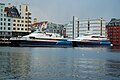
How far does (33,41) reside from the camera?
633 ft

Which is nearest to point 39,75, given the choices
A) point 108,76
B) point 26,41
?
point 108,76

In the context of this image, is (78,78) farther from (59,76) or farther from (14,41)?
(14,41)

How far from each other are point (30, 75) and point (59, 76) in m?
4.09

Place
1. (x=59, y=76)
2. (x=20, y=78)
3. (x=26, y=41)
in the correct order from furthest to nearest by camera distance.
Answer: (x=26, y=41) < (x=59, y=76) < (x=20, y=78)

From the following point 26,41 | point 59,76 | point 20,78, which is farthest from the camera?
point 26,41

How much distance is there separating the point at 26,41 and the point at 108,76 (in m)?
149

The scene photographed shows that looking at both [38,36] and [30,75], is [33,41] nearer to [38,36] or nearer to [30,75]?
[38,36]

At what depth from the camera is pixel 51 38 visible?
199 m

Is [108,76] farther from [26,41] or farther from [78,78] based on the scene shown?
[26,41]

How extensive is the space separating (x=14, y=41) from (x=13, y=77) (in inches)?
5950

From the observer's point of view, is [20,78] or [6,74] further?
[6,74]

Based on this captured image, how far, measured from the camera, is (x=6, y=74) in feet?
137

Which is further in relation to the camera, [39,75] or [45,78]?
[39,75]

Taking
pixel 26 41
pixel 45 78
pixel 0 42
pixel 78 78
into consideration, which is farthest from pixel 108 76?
pixel 0 42
